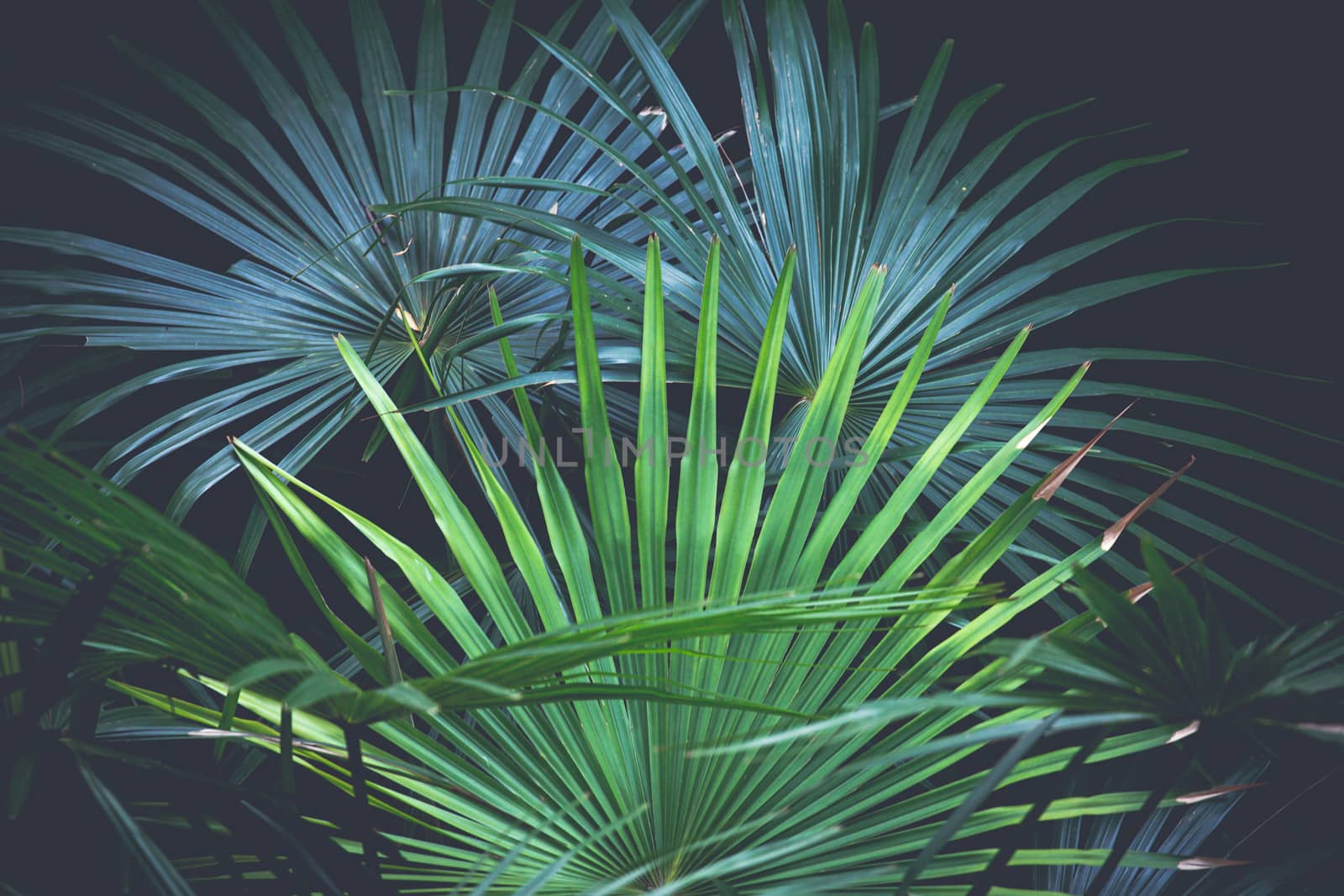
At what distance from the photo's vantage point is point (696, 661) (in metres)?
0.86

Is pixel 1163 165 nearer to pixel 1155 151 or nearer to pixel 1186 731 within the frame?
pixel 1155 151

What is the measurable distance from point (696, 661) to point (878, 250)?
65cm

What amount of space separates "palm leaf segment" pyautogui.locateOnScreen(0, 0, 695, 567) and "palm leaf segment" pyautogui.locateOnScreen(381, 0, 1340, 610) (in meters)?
0.17

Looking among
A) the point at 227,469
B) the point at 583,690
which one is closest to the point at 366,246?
the point at 227,469

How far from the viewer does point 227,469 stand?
1.14 meters

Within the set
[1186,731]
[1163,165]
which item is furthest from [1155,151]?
[1186,731]

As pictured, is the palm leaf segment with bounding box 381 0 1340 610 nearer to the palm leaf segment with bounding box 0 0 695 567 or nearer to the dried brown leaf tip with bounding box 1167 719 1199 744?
the palm leaf segment with bounding box 0 0 695 567

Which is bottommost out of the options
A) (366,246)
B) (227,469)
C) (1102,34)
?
(227,469)

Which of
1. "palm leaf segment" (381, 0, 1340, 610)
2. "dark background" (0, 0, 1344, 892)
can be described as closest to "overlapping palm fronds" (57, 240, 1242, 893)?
"palm leaf segment" (381, 0, 1340, 610)

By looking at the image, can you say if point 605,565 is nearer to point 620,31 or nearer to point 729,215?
point 729,215

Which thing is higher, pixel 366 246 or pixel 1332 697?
pixel 366 246

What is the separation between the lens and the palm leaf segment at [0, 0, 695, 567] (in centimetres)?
122

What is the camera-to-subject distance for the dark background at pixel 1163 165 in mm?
1575

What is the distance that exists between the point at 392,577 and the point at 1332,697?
1116mm
